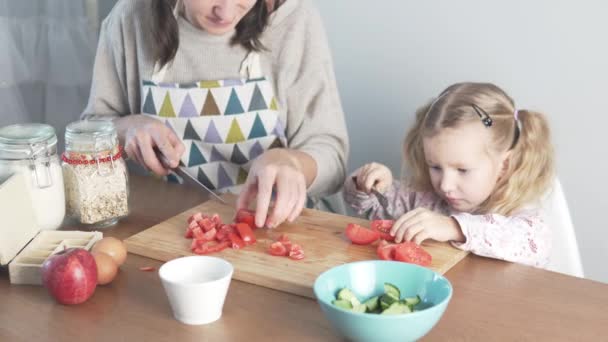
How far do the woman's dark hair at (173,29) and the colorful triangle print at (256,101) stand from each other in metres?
0.10

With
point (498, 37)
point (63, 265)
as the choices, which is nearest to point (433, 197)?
point (498, 37)

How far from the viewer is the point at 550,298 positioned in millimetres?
1177

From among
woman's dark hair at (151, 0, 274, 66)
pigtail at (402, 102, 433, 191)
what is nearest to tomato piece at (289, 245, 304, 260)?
pigtail at (402, 102, 433, 191)

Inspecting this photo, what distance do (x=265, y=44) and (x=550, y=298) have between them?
976 millimetres

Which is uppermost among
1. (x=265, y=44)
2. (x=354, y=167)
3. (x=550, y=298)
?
(x=265, y=44)

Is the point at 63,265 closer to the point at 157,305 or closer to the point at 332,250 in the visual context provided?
the point at 157,305

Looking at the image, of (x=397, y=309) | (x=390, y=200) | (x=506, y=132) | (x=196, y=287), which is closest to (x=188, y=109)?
(x=390, y=200)

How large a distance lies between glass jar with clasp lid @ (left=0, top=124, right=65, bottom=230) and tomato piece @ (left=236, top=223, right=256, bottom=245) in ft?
1.11

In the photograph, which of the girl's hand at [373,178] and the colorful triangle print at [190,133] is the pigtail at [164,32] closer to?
the colorful triangle print at [190,133]

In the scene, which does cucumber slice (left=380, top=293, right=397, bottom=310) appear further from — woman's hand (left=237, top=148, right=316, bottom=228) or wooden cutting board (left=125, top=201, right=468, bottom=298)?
woman's hand (left=237, top=148, right=316, bottom=228)

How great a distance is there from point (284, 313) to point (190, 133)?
80cm

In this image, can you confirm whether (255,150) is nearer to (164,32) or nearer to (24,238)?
(164,32)

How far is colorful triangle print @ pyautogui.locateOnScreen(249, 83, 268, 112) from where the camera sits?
5.98ft

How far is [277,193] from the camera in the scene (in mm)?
1441
